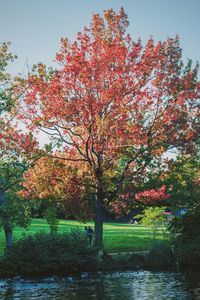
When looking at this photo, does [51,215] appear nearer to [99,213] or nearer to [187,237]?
[99,213]

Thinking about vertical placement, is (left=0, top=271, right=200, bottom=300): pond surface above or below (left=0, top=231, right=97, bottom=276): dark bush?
below

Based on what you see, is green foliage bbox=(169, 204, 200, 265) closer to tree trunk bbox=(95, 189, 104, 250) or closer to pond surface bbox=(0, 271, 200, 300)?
pond surface bbox=(0, 271, 200, 300)

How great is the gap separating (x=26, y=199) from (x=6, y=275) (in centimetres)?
705

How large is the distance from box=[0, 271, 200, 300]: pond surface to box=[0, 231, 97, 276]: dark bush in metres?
1.01

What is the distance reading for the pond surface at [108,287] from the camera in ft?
58.9

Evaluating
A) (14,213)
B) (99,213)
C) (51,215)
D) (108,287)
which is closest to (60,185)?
(51,215)

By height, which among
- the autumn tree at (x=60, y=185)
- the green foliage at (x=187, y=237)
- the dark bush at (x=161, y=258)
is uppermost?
the autumn tree at (x=60, y=185)

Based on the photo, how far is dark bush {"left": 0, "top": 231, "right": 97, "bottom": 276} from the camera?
24.1m

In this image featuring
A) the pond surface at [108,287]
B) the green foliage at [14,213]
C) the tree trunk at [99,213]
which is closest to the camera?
the pond surface at [108,287]

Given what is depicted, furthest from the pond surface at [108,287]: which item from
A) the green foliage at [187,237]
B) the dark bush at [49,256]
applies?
the green foliage at [187,237]

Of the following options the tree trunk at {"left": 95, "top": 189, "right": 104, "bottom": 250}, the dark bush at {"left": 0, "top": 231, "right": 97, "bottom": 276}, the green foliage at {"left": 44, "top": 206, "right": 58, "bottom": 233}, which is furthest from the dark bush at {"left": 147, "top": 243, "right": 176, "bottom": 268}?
the green foliage at {"left": 44, "top": 206, "right": 58, "bottom": 233}

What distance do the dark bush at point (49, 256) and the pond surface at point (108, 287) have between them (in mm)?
1009

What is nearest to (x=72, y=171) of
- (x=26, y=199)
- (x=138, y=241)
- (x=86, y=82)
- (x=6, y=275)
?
(x=26, y=199)

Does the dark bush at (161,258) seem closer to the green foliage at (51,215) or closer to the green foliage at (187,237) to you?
the green foliage at (187,237)
